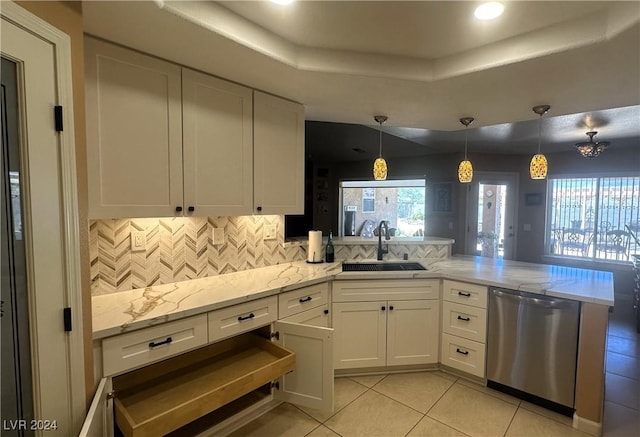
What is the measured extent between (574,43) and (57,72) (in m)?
2.25

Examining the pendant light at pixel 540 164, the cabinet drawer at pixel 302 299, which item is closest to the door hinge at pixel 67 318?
the cabinet drawer at pixel 302 299

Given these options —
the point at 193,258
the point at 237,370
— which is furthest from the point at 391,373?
the point at 193,258

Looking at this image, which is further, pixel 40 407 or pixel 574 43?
pixel 574 43

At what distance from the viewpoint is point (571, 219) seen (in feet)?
18.3

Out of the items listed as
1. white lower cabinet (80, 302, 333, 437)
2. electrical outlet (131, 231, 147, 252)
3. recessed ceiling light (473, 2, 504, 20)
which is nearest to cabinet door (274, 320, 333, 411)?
white lower cabinet (80, 302, 333, 437)

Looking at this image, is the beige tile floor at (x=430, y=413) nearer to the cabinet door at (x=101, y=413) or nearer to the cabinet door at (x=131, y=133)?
the cabinet door at (x=101, y=413)

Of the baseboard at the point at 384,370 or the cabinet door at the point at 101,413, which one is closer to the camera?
the cabinet door at the point at 101,413

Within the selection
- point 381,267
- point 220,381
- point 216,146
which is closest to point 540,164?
point 381,267

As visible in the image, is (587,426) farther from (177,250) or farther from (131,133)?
(131,133)

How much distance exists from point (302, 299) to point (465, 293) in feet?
4.39

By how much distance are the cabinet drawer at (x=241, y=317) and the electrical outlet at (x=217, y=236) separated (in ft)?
2.10

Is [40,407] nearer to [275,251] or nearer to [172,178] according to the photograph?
[172,178]

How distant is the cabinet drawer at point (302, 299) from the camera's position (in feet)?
7.06

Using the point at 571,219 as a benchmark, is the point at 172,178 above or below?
above
